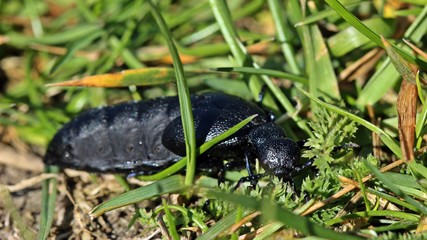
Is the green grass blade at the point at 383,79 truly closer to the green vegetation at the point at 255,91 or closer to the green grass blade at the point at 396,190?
the green vegetation at the point at 255,91

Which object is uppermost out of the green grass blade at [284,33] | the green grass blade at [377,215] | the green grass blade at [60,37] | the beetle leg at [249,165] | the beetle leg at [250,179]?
the green grass blade at [60,37]

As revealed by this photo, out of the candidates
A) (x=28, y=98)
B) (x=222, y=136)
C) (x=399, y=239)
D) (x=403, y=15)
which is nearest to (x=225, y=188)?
(x=222, y=136)

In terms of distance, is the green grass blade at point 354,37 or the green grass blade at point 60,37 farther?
the green grass blade at point 60,37

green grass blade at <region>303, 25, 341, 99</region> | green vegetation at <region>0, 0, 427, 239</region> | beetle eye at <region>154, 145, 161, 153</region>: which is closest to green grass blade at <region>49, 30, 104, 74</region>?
green vegetation at <region>0, 0, 427, 239</region>

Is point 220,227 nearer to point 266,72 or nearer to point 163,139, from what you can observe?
point 163,139

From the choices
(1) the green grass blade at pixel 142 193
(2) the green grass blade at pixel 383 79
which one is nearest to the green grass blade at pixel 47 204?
(1) the green grass blade at pixel 142 193

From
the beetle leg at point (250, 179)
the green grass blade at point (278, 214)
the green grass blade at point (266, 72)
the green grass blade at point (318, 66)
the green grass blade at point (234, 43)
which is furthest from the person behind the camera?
the green grass blade at point (234, 43)

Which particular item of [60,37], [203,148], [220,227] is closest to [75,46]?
[60,37]

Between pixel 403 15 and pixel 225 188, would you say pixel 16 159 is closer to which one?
pixel 225 188

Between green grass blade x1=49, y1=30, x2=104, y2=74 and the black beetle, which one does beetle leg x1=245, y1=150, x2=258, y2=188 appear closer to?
the black beetle
